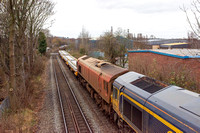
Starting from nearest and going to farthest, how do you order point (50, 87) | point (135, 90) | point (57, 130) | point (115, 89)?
point (135, 90) → point (115, 89) → point (57, 130) → point (50, 87)

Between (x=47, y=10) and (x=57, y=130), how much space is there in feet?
54.8

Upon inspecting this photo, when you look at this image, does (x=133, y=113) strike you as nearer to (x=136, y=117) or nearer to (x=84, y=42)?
(x=136, y=117)

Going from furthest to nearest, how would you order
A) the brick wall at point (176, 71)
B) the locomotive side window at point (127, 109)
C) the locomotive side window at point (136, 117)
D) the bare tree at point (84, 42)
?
the bare tree at point (84, 42), the brick wall at point (176, 71), the locomotive side window at point (127, 109), the locomotive side window at point (136, 117)

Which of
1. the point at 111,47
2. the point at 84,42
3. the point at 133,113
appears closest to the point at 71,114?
the point at 133,113

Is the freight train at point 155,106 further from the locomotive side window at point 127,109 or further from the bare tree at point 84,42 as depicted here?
the bare tree at point 84,42

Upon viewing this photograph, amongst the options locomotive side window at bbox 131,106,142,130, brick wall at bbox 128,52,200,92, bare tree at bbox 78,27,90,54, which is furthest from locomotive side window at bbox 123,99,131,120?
bare tree at bbox 78,27,90,54

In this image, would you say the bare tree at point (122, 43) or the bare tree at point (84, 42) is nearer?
the bare tree at point (122, 43)

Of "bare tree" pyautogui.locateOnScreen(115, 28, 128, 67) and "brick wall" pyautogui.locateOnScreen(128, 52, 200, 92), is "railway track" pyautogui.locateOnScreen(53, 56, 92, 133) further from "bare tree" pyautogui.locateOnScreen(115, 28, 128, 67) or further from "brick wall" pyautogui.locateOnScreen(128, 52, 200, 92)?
"bare tree" pyautogui.locateOnScreen(115, 28, 128, 67)

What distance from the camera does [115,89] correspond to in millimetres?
8273

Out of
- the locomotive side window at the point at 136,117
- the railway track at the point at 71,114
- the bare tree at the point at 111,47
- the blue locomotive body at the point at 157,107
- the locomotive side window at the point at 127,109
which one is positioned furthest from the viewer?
the bare tree at the point at 111,47

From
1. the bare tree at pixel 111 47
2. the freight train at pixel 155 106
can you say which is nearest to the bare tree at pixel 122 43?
the bare tree at pixel 111 47

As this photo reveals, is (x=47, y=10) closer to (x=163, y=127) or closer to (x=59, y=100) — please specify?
(x=59, y=100)

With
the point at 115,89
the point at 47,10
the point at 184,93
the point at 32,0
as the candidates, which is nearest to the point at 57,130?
the point at 115,89

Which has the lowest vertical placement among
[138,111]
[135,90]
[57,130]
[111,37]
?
[57,130]
